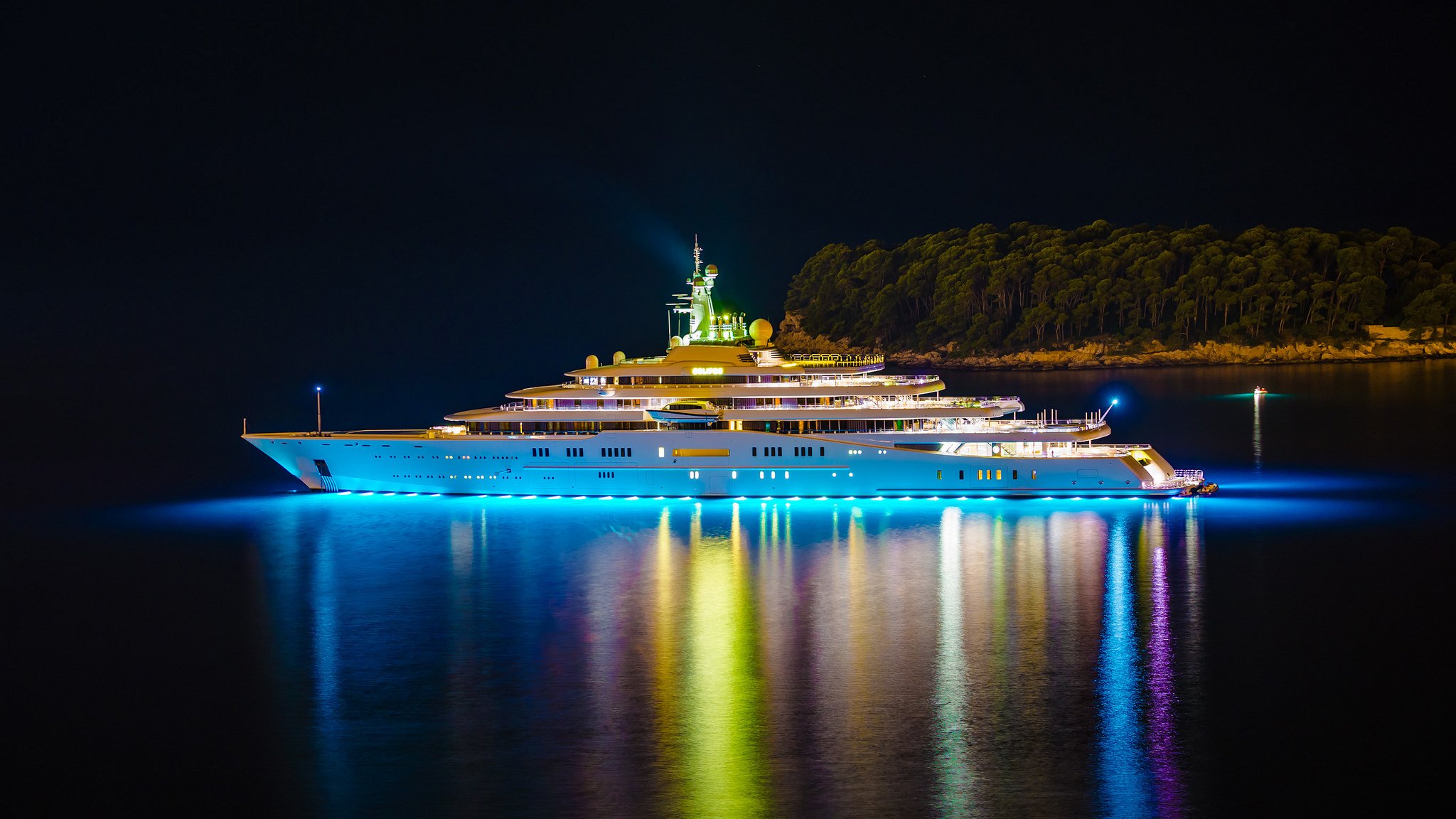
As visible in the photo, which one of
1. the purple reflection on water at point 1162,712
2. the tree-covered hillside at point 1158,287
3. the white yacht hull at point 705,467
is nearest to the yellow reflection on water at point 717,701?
the purple reflection on water at point 1162,712

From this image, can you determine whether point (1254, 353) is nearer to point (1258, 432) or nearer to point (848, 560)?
point (1258, 432)

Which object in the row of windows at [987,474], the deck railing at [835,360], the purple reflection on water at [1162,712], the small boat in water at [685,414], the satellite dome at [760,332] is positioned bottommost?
the purple reflection on water at [1162,712]

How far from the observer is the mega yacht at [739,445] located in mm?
39812

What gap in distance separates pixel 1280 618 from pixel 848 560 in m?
9.50

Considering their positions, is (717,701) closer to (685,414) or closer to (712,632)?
(712,632)

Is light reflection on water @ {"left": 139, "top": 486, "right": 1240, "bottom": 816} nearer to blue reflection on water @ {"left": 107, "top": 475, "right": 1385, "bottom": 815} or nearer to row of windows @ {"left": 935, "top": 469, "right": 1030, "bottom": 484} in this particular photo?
blue reflection on water @ {"left": 107, "top": 475, "right": 1385, "bottom": 815}

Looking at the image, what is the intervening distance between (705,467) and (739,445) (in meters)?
Answer: 1.20

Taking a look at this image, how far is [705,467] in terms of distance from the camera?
134 feet

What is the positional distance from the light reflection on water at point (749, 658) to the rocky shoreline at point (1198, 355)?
76.4 metres

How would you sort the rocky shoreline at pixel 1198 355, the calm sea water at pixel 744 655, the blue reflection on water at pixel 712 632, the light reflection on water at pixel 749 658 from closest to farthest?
the light reflection on water at pixel 749 658
the calm sea water at pixel 744 655
the blue reflection on water at pixel 712 632
the rocky shoreline at pixel 1198 355

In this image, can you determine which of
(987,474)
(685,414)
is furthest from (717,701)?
(987,474)

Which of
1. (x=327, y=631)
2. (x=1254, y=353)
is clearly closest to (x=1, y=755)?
(x=327, y=631)

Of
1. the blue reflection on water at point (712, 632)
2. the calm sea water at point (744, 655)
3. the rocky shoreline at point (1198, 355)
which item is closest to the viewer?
the calm sea water at point (744, 655)

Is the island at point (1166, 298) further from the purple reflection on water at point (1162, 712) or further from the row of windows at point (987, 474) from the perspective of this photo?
the purple reflection on water at point (1162, 712)
